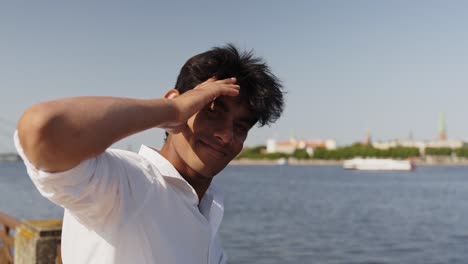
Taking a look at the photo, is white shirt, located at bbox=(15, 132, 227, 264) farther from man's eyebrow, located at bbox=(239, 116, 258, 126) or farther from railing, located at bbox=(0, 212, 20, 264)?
railing, located at bbox=(0, 212, 20, 264)

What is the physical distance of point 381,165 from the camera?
96312 mm

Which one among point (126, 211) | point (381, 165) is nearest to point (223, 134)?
point (126, 211)

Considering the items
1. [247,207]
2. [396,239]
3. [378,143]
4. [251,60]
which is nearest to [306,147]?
[378,143]

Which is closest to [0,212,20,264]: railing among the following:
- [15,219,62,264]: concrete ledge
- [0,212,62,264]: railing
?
[0,212,62,264]: railing

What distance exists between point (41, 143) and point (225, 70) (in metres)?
0.76

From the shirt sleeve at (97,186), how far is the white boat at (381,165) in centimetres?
9596

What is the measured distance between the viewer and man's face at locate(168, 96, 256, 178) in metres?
1.38

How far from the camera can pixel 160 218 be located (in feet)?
3.94

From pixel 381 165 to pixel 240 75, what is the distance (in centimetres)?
9877

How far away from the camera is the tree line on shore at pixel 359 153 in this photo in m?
125

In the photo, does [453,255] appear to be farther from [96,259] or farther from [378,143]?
→ [378,143]

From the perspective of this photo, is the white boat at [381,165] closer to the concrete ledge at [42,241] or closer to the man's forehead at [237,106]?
the concrete ledge at [42,241]

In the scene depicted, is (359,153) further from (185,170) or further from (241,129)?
(185,170)

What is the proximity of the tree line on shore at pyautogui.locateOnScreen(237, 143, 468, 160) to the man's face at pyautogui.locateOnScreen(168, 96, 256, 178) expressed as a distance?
12720 centimetres
